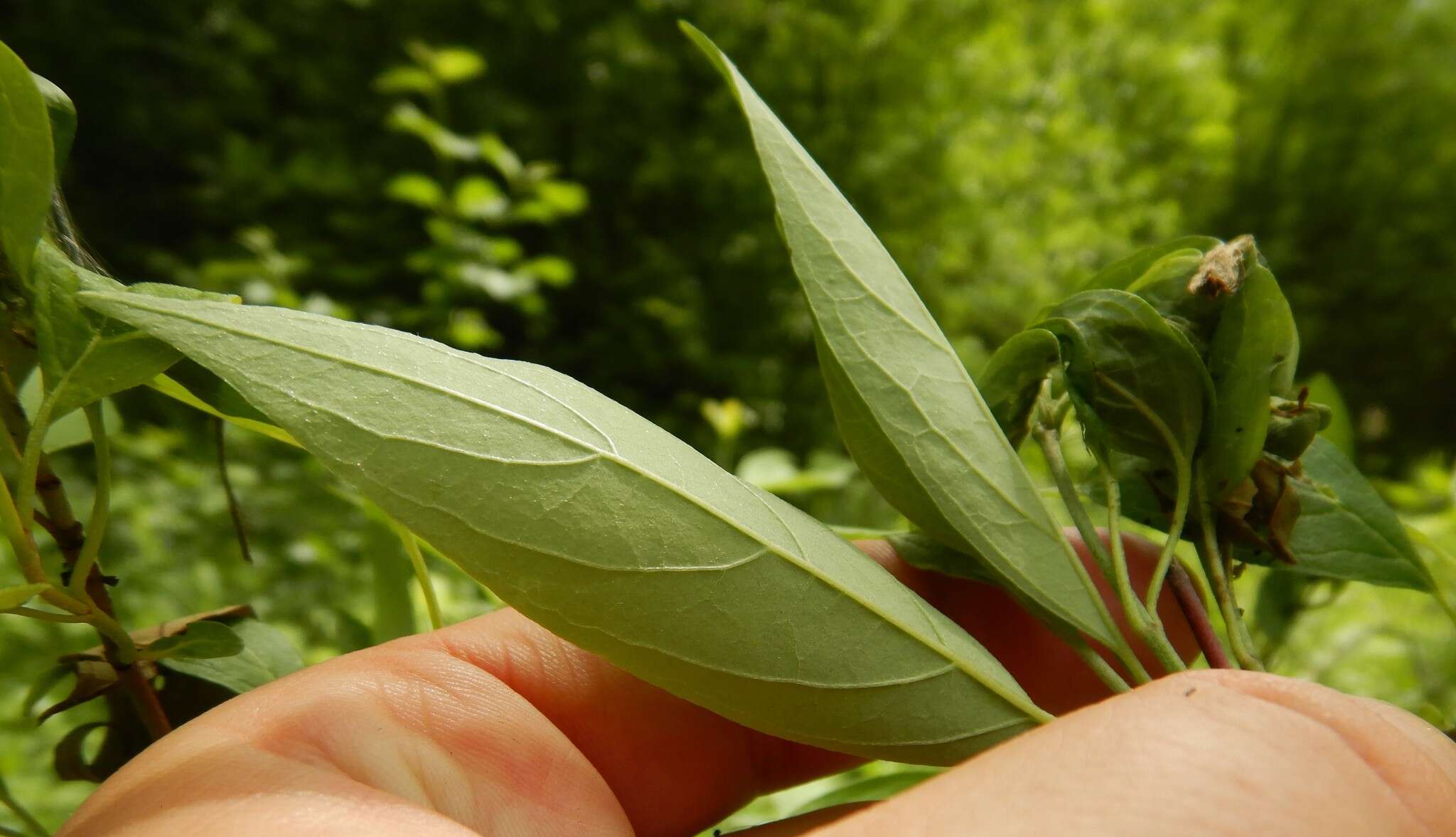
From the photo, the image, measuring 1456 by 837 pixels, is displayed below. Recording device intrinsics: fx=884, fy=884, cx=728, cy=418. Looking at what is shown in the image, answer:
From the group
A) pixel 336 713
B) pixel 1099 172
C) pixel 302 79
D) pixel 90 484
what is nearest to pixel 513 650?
pixel 336 713

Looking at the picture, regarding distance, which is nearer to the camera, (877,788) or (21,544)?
(21,544)

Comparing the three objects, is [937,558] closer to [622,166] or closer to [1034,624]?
[1034,624]

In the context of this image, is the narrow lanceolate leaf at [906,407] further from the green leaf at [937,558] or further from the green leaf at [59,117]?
the green leaf at [59,117]

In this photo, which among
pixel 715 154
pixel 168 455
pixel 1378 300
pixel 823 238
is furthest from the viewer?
pixel 1378 300

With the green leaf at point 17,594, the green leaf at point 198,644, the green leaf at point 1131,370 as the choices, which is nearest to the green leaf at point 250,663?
the green leaf at point 198,644

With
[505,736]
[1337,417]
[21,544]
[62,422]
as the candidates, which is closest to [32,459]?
[21,544]

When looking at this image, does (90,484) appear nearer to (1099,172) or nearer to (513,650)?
(513,650)
